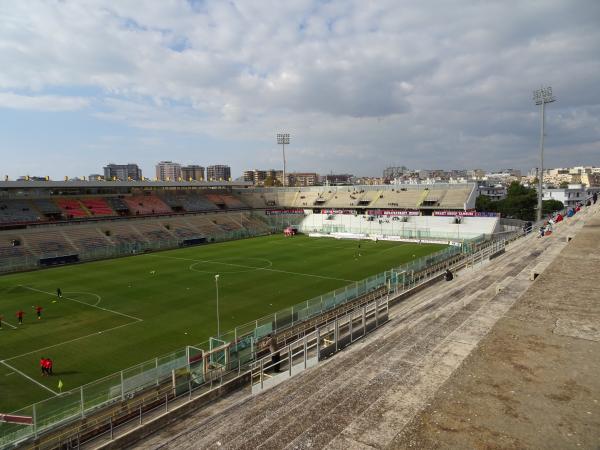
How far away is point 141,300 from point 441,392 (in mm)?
24658

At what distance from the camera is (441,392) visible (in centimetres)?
1155

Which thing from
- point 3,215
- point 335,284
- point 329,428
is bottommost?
point 335,284

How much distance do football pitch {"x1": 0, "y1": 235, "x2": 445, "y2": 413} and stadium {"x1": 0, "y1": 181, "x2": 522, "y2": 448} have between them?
0.42 ft

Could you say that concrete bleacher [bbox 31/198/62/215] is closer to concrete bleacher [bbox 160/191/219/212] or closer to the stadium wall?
concrete bleacher [bbox 160/191/219/212]

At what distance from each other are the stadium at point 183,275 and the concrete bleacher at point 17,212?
0.24m

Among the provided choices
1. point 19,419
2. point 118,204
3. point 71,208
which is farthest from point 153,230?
point 19,419

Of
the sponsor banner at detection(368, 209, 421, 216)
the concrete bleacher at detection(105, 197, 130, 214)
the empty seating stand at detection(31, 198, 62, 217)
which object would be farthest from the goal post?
the sponsor banner at detection(368, 209, 421, 216)

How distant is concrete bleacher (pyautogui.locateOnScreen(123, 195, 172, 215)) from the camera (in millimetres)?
69194

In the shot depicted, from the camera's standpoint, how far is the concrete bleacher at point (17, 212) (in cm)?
5369

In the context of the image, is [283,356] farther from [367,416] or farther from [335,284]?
[335,284]

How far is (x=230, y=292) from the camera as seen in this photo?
3212cm

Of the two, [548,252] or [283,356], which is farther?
[548,252]

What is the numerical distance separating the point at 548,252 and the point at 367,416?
101 ft

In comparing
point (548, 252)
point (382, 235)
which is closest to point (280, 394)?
point (548, 252)
